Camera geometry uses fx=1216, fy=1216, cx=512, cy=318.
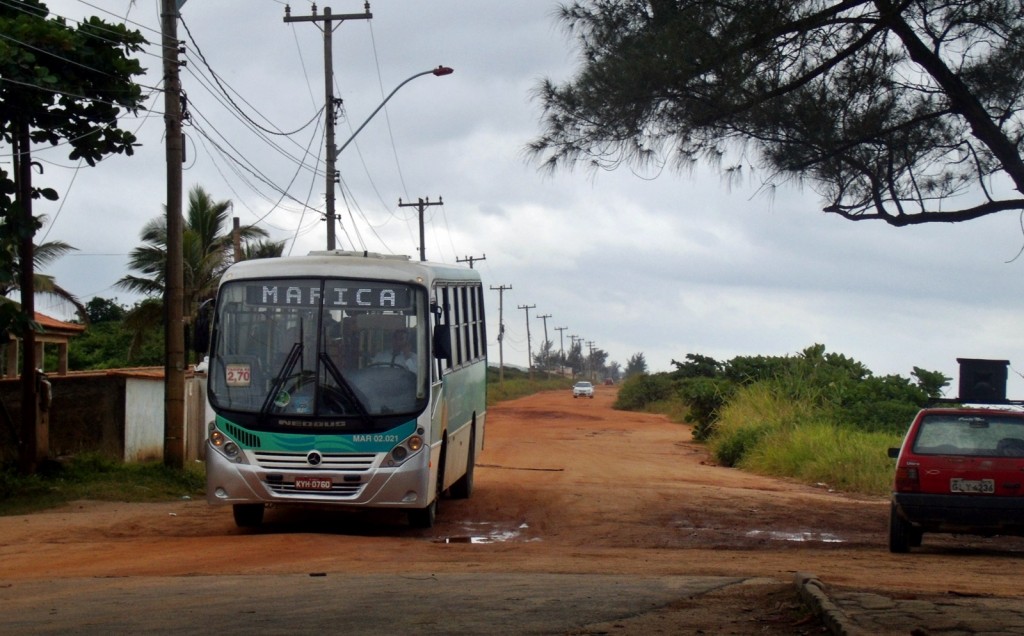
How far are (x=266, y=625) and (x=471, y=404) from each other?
1006cm

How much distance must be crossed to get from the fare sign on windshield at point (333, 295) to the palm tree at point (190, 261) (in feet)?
77.4

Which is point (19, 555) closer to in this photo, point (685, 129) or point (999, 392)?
point (685, 129)

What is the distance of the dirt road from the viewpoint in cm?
920

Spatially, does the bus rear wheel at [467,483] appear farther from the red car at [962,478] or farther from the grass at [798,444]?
the grass at [798,444]

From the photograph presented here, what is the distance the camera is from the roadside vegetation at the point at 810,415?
23141 mm

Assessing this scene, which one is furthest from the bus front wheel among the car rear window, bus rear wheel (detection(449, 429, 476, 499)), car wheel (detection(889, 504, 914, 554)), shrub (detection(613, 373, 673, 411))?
shrub (detection(613, 373, 673, 411))

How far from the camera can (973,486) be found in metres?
12.1

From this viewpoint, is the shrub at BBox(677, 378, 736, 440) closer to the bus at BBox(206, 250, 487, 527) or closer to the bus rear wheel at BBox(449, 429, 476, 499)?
the bus rear wheel at BBox(449, 429, 476, 499)

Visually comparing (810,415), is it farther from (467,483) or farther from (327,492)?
(327,492)

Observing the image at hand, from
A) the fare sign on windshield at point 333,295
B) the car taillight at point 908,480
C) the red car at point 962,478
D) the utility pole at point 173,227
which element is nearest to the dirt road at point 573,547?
the red car at point 962,478

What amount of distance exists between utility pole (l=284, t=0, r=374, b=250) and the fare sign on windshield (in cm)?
1438

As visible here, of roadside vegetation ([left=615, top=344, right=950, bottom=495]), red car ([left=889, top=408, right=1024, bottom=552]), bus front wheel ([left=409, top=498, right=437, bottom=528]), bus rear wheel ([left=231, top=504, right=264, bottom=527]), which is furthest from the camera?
roadside vegetation ([left=615, top=344, right=950, bottom=495])

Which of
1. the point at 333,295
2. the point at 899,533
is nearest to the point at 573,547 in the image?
the point at 899,533

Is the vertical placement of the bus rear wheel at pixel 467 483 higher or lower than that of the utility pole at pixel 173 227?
lower
